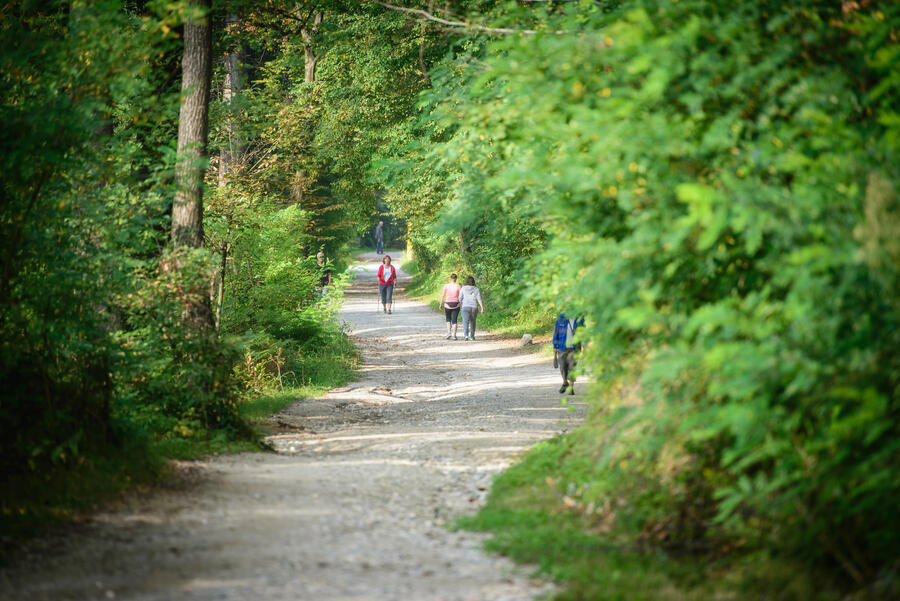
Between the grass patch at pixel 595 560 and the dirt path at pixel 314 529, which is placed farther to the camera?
the dirt path at pixel 314 529

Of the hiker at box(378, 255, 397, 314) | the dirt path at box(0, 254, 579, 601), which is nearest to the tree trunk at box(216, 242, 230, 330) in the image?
the dirt path at box(0, 254, 579, 601)

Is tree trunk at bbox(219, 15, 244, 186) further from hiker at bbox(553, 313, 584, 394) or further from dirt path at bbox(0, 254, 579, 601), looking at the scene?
hiker at bbox(553, 313, 584, 394)

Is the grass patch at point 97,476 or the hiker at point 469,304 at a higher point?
the hiker at point 469,304

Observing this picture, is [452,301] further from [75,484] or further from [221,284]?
[75,484]

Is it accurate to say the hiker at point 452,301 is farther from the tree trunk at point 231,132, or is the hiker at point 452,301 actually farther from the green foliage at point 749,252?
the green foliage at point 749,252

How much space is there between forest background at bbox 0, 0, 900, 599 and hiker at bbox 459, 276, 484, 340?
1280 centimetres

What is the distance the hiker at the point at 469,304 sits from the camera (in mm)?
24531

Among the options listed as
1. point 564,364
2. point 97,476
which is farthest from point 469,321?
point 97,476

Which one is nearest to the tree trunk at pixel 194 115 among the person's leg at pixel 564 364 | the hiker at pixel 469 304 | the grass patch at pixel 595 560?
the grass patch at pixel 595 560

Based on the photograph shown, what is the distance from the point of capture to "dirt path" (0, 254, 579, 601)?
5.18 metres

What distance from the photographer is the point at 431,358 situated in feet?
71.6

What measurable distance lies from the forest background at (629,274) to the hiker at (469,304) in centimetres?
1280

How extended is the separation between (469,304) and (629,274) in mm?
19407

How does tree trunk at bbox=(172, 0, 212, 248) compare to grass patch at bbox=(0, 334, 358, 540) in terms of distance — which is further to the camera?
tree trunk at bbox=(172, 0, 212, 248)
